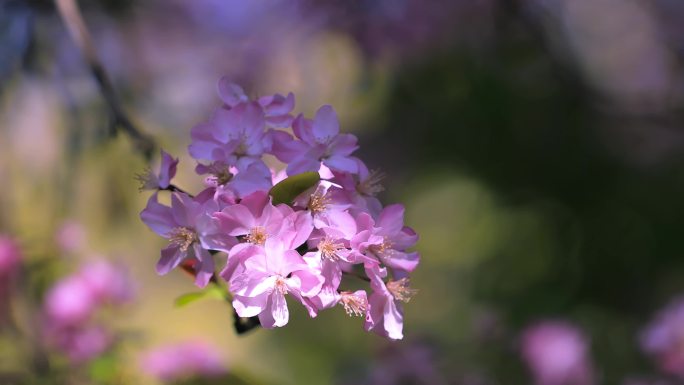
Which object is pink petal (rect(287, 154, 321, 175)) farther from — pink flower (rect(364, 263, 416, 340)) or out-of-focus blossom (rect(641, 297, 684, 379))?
out-of-focus blossom (rect(641, 297, 684, 379))

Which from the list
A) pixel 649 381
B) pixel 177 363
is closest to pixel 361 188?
pixel 177 363

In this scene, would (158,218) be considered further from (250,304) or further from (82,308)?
(82,308)

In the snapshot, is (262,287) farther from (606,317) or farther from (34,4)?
(606,317)

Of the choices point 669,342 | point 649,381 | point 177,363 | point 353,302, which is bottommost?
point 177,363

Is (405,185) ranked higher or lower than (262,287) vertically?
lower

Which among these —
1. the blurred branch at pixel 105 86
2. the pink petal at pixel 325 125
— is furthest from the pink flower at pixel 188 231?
the blurred branch at pixel 105 86

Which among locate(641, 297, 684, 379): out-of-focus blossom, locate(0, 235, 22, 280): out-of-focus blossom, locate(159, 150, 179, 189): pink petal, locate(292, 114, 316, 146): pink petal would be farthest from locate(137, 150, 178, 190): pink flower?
locate(641, 297, 684, 379): out-of-focus blossom

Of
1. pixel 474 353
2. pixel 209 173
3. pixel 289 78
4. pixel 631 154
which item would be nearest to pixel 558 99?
pixel 631 154
